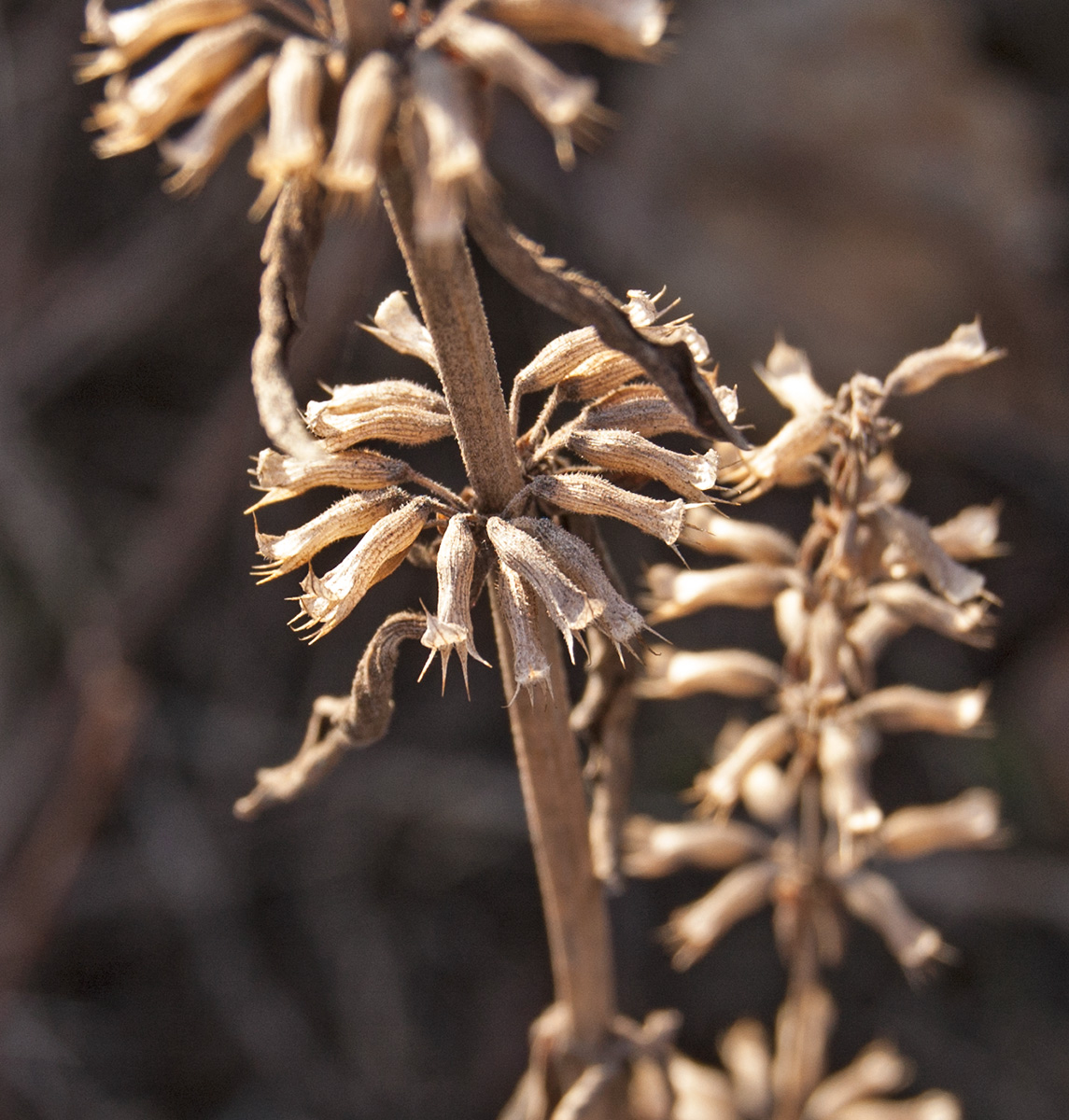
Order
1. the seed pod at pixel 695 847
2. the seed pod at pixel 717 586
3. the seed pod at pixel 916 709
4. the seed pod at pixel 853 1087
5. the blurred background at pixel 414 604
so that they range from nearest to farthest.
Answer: the seed pod at pixel 717 586, the seed pod at pixel 916 709, the seed pod at pixel 695 847, the seed pod at pixel 853 1087, the blurred background at pixel 414 604

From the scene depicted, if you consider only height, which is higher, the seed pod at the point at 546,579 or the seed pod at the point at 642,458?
the seed pod at the point at 642,458

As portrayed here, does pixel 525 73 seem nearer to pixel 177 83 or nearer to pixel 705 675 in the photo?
pixel 177 83

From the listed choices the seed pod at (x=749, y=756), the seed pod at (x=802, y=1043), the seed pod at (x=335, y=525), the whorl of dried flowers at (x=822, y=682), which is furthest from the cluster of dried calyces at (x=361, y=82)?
the seed pod at (x=802, y=1043)

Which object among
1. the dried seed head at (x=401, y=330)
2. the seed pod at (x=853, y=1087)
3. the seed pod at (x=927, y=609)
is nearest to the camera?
the dried seed head at (x=401, y=330)

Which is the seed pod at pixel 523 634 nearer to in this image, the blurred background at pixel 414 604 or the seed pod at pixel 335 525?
the seed pod at pixel 335 525

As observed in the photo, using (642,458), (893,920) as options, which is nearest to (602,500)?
(642,458)

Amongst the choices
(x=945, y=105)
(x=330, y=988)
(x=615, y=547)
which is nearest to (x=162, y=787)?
(x=330, y=988)
